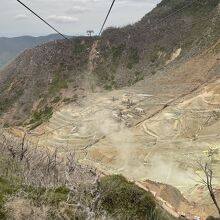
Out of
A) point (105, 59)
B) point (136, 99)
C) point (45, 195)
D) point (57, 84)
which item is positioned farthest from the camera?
point (105, 59)

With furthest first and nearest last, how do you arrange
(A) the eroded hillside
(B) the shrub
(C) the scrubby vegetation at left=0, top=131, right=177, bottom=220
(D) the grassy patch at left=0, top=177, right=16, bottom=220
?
1. (A) the eroded hillside
2. (B) the shrub
3. (C) the scrubby vegetation at left=0, top=131, right=177, bottom=220
4. (D) the grassy patch at left=0, top=177, right=16, bottom=220

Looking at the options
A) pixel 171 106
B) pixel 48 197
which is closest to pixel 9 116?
pixel 171 106

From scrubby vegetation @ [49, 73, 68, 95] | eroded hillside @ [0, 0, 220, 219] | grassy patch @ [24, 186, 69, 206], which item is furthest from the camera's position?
scrubby vegetation @ [49, 73, 68, 95]

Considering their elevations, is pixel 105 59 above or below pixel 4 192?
below

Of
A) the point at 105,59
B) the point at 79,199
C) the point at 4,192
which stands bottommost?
the point at 105,59

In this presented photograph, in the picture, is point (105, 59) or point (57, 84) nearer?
point (57, 84)

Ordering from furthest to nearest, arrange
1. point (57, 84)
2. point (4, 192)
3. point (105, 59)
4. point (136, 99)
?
point (105, 59), point (57, 84), point (136, 99), point (4, 192)


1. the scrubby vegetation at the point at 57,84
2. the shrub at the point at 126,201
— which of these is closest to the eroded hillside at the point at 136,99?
the scrubby vegetation at the point at 57,84

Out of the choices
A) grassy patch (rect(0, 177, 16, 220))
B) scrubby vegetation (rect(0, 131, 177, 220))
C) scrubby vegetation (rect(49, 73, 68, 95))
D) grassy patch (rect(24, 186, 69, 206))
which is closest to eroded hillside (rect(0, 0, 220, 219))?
scrubby vegetation (rect(49, 73, 68, 95))

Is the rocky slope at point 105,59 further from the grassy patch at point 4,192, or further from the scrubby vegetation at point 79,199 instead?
the grassy patch at point 4,192

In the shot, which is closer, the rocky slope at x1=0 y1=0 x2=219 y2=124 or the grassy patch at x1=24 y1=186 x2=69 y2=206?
the grassy patch at x1=24 y1=186 x2=69 y2=206

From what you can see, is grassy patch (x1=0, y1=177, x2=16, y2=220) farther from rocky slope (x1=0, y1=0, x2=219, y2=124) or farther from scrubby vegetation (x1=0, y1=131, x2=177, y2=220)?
rocky slope (x1=0, y1=0, x2=219, y2=124)

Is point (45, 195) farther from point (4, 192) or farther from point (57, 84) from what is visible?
point (57, 84)

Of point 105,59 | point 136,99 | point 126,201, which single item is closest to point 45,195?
point 126,201
